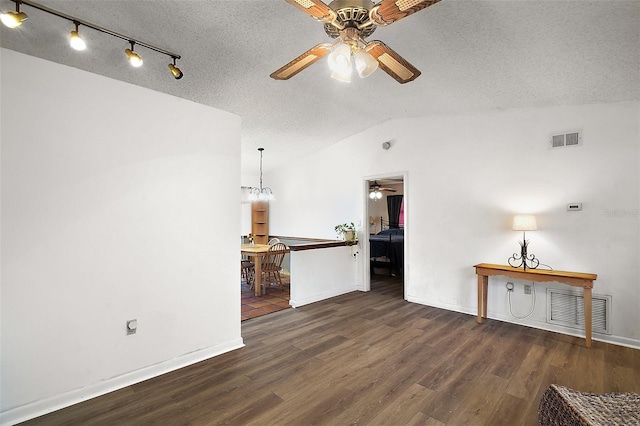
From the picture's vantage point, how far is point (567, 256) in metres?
3.70

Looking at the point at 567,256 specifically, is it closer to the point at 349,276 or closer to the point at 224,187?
the point at 349,276

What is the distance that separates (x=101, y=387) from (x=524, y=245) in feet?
15.1

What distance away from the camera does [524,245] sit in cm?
388

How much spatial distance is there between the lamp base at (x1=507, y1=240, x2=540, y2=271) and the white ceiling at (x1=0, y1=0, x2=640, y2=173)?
1.77 metres

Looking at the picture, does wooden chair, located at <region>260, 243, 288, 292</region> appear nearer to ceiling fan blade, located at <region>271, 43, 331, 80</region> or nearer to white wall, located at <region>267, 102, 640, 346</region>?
white wall, located at <region>267, 102, 640, 346</region>

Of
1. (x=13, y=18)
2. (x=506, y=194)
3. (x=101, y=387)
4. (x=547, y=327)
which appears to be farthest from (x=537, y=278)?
(x=13, y=18)

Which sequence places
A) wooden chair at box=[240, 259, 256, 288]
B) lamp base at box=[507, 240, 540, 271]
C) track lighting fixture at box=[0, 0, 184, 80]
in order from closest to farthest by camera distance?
track lighting fixture at box=[0, 0, 184, 80] → lamp base at box=[507, 240, 540, 271] → wooden chair at box=[240, 259, 256, 288]

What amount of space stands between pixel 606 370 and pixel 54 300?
4624 mm

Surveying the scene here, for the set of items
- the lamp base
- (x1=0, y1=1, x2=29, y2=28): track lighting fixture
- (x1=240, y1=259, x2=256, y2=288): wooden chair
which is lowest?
(x1=240, y1=259, x2=256, y2=288): wooden chair

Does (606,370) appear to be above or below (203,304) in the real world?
below

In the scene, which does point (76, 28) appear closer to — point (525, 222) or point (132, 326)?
point (132, 326)

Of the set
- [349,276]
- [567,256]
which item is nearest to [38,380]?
[349,276]

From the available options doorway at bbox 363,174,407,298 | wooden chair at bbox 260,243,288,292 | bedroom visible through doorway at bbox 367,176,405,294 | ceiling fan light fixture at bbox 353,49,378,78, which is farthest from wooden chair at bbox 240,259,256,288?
ceiling fan light fixture at bbox 353,49,378,78

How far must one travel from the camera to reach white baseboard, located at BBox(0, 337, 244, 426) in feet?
6.94
